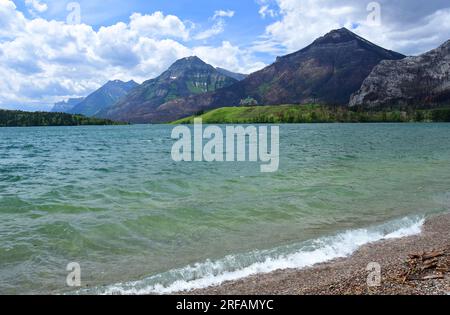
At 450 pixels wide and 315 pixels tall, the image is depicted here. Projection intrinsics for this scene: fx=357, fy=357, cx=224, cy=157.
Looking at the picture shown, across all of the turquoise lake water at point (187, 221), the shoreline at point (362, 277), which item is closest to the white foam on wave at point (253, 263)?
the turquoise lake water at point (187, 221)

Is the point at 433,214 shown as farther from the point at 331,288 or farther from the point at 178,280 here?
the point at 178,280

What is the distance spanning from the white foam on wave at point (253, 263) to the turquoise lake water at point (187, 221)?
51 millimetres

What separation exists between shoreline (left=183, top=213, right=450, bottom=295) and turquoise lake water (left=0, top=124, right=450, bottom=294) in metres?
0.99

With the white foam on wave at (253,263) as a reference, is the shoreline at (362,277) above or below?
above

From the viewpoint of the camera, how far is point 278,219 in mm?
24062

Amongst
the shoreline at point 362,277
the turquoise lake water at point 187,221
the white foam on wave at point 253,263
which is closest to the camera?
the shoreline at point 362,277

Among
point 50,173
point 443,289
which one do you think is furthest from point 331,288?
point 50,173

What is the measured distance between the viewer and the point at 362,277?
44.0 ft

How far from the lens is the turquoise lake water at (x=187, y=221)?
52.4 feet

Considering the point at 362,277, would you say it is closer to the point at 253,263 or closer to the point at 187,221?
the point at 253,263

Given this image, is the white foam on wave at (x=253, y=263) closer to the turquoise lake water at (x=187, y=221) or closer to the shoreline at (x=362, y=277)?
the turquoise lake water at (x=187, y=221)

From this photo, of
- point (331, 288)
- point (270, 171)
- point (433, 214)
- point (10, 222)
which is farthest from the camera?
point (270, 171)

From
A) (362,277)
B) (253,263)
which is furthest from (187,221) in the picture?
(362,277)

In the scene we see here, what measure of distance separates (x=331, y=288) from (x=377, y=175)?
3342cm
